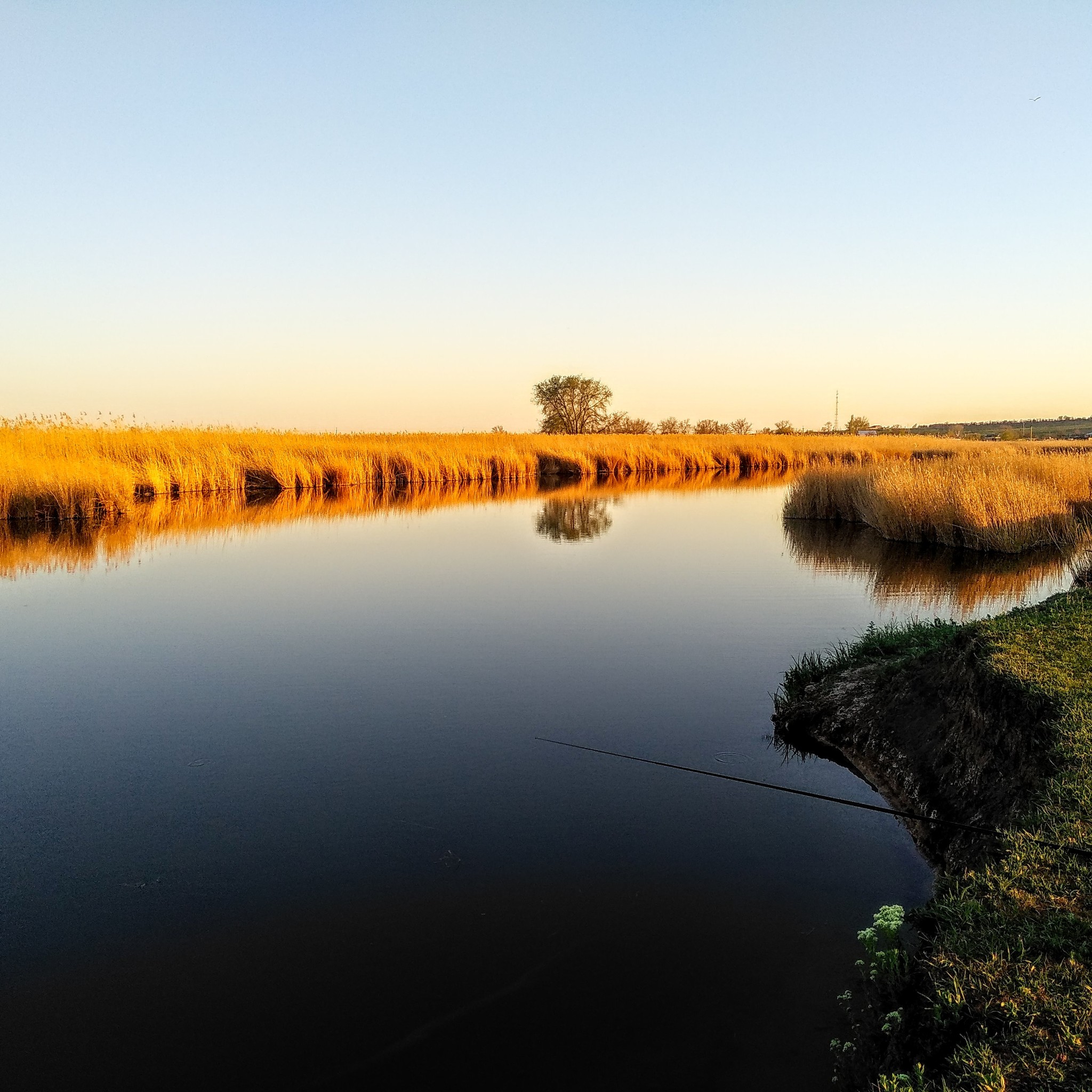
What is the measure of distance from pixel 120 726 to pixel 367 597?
4.40 metres

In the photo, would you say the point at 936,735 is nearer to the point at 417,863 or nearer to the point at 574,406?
the point at 417,863

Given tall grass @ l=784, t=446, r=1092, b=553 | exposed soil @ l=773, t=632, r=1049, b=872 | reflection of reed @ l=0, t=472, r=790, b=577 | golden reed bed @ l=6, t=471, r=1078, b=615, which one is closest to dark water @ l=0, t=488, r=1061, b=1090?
exposed soil @ l=773, t=632, r=1049, b=872

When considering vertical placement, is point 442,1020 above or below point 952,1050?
below

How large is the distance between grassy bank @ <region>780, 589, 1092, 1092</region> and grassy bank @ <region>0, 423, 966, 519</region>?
1774 centimetres

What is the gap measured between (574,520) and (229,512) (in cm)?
786

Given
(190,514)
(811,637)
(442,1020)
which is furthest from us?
(190,514)

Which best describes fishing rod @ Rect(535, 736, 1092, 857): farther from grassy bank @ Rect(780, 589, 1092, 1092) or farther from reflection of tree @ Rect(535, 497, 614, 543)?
reflection of tree @ Rect(535, 497, 614, 543)

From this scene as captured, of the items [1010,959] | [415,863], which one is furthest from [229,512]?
[1010,959]

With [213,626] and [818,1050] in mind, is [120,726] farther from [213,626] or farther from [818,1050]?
[818,1050]

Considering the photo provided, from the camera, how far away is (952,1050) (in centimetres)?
222

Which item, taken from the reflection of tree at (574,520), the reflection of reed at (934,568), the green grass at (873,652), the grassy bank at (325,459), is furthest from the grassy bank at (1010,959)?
the grassy bank at (325,459)

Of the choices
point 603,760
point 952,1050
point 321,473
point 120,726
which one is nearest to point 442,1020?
point 952,1050

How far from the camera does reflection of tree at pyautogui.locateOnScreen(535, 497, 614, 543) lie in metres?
15.4

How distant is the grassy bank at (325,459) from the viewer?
1675cm
